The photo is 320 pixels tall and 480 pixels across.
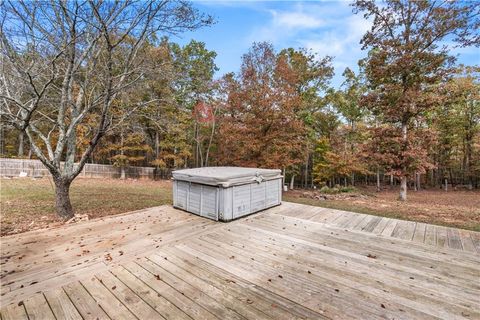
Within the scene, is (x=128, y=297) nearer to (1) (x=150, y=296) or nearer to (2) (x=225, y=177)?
(1) (x=150, y=296)

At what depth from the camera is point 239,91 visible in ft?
33.0

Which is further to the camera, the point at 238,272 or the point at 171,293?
the point at 238,272

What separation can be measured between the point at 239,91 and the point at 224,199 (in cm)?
715

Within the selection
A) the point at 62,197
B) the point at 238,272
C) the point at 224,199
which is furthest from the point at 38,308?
the point at 62,197

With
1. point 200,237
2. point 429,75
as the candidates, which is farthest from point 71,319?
point 429,75

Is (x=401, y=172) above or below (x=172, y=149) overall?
below

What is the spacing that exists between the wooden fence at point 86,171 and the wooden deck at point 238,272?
40.3 feet

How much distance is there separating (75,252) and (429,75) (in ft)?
35.9

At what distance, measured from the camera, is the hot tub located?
4105 millimetres

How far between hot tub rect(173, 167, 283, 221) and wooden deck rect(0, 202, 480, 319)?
435mm

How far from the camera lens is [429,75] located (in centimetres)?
780

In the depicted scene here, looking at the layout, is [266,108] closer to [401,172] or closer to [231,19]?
[231,19]

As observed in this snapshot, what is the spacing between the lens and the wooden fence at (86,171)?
12094mm

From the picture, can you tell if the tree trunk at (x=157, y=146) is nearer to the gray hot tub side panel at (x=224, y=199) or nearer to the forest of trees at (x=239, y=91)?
the forest of trees at (x=239, y=91)
